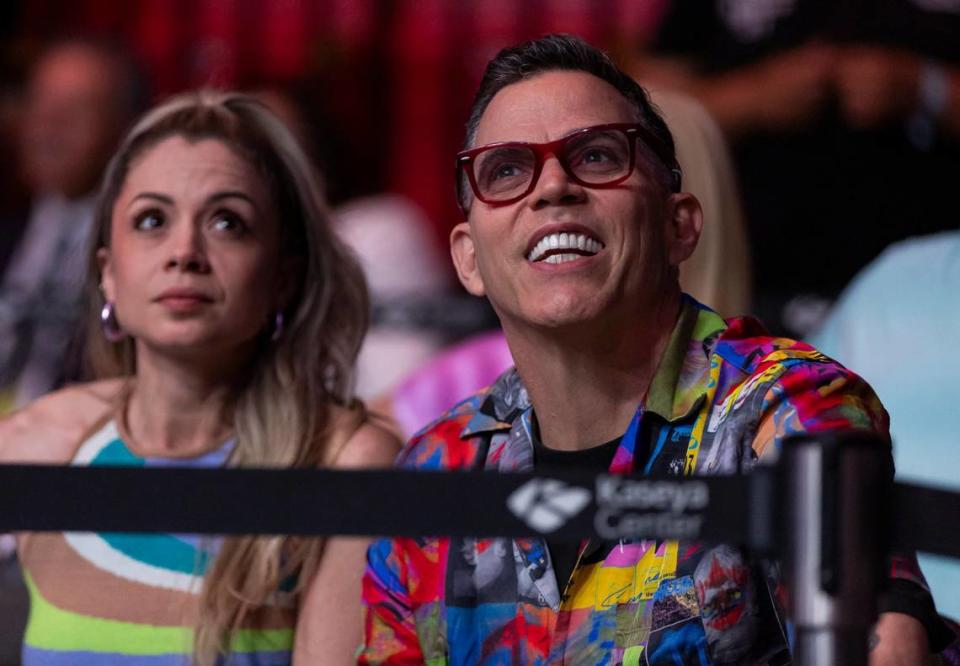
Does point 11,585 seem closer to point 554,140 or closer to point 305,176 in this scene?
point 305,176

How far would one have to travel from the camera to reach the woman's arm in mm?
2078

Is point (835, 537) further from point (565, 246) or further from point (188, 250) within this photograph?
point (188, 250)

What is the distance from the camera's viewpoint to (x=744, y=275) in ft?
8.99

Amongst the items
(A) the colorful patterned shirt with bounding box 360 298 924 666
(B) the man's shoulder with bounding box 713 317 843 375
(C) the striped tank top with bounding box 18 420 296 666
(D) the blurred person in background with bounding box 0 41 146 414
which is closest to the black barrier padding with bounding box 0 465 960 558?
(A) the colorful patterned shirt with bounding box 360 298 924 666

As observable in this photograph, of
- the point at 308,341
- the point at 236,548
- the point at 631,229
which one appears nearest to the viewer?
the point at 631,229

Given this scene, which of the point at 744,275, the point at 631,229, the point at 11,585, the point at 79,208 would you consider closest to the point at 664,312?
the point at 631,229

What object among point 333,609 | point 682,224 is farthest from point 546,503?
point 333,609

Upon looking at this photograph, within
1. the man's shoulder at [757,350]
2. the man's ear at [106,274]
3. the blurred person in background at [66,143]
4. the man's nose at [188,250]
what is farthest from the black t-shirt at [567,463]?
the blurred person in background at [66,143]

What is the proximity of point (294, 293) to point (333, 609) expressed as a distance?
53cm

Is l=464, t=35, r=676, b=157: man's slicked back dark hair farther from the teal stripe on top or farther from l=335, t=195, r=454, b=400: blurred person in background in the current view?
l=335, t=195, r=454, b=400: blurred person in background

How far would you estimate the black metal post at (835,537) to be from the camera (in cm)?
126

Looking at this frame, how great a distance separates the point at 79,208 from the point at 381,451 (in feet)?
8.13

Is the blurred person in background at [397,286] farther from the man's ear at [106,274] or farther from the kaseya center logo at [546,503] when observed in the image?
the kaseya center logo at [546,503]

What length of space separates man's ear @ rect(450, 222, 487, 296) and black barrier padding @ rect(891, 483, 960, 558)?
2.34 feet
